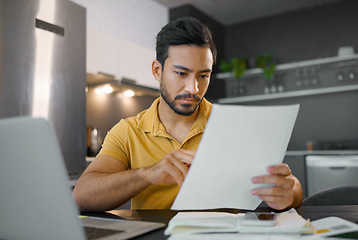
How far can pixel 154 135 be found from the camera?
1.49 m

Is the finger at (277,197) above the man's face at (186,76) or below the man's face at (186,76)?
below

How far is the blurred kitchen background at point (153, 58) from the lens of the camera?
2238mm

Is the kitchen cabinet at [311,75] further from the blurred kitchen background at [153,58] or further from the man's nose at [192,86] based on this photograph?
the man's nose at [192,86]

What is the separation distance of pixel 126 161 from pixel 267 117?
0.88m

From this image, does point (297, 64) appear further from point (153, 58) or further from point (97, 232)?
point (97, 232)

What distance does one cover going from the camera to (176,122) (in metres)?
1.58

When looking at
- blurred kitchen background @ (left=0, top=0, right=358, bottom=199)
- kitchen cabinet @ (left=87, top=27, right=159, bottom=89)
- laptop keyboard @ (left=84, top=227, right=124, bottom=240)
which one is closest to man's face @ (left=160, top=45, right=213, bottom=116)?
laptop keyboard @ (left=84, top=227, right=124, bottom=240)

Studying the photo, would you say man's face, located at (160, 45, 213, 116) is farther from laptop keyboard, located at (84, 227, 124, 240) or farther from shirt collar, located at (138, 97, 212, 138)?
laptop keyboard, located at (84, 227, 124, 240)

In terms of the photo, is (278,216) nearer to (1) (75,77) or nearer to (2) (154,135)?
(2) (154,135)

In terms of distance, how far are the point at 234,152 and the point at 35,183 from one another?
41 centimetres

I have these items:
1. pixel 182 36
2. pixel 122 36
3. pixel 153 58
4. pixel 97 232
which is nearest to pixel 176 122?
pixel 182 36

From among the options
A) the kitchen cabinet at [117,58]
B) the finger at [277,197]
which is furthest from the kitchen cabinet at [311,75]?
the finger at [277,197]

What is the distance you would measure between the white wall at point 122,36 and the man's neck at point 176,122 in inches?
54.5

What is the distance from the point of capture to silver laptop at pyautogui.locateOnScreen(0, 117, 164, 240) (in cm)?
54
